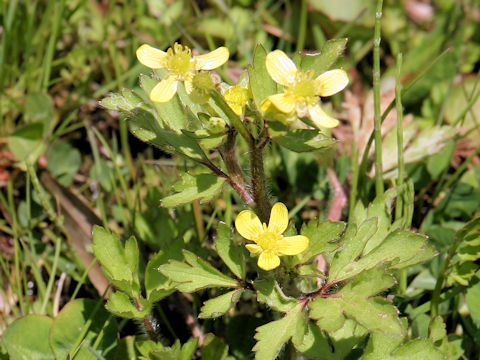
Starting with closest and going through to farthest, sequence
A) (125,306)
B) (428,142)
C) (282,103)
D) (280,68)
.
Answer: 1. (282,103)
2. (280,68)
3. (125,306)
4. (428,142)

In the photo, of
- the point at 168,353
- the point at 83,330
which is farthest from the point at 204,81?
the point at 83,330

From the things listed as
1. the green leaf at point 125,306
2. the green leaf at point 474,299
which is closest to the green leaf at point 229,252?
the green leaf at point 125,306

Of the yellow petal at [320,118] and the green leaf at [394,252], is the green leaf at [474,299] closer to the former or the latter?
the green leaf at [394,252]

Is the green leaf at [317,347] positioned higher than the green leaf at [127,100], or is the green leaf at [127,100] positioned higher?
the green leaf at [127,100]

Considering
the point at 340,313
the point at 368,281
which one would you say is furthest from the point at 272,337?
the point at 368,281

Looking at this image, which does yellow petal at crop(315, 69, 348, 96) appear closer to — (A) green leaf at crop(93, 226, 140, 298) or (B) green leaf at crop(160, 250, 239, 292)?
(B) green leaf at crop(160, 250, 239, 292)

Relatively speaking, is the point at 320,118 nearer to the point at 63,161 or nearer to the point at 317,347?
the point at 317,347
